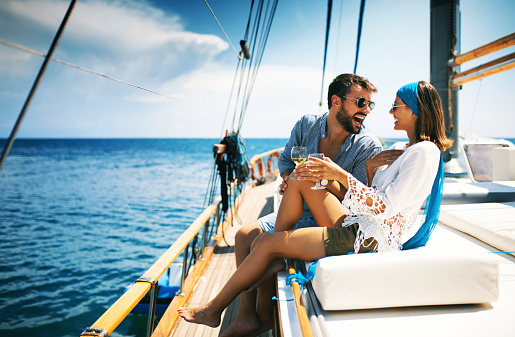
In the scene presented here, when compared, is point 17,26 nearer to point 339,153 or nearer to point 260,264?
point 260,264

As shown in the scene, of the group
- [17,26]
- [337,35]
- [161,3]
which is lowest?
[17,26]

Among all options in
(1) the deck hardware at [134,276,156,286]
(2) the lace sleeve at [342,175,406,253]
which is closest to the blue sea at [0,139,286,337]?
(1) the deck hardware at [134,276,156,286]

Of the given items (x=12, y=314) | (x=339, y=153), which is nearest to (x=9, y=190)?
(x=12, y=314)

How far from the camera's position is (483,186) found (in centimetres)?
320

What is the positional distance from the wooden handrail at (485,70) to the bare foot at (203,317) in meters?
4.40

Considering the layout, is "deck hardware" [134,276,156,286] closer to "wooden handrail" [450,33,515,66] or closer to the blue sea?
the blue sea

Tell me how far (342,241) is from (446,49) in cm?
548

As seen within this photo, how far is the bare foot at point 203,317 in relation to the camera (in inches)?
62.6

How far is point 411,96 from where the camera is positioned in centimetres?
157

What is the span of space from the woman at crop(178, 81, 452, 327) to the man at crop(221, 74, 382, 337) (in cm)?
17

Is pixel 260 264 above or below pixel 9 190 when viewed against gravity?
above

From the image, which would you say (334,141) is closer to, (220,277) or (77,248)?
(220,277)

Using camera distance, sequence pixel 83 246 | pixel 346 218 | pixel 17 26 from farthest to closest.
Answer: pixel 83 246 < pixel 346 218 < pixel 17 26

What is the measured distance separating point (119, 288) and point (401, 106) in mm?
A: 6031
